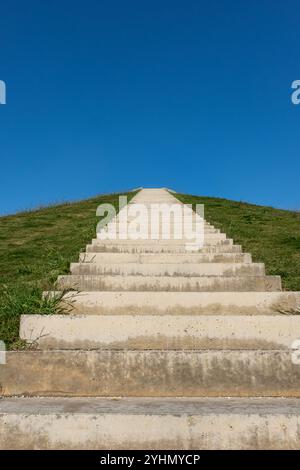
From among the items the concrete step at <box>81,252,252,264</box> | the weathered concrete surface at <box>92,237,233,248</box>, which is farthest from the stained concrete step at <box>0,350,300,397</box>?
the weathered concrete surface at <box>92,237,233,248</box>

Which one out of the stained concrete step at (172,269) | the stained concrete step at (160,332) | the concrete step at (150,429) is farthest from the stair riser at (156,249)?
the concrete step at (150,429)

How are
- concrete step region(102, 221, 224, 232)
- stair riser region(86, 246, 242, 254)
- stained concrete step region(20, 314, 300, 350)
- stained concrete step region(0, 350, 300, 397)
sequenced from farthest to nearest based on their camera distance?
concrete step region(102, 221, 224, 232), stair riser region(86, 246, 242, 254), stained concrete step region(20, 314, 300, 350), stained concrete step region(0, 350, 300, 397)

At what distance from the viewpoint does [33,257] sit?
664 cm

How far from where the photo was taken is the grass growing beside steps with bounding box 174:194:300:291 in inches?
218

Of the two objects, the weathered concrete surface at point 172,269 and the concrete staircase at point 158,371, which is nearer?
the concrete staircase at point 158,371

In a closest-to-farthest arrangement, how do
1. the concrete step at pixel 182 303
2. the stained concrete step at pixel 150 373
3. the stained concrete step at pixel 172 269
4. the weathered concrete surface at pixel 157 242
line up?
the stained concrete step at pixel 150 373, the concrete step at pixel 182 303, the stained concrete step at pixel 172 269, the weathered concrete surface at pixel 157 242

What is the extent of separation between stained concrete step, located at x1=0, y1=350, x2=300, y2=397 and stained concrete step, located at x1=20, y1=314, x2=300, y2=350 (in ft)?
1.40

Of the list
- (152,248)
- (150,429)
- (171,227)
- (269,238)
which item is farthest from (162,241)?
(150,429)

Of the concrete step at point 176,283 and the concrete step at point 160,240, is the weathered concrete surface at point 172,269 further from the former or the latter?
the concrete step at point 160,240

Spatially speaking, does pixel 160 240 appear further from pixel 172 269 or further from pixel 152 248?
pixel 172 269

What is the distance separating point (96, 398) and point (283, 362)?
4.56 feet

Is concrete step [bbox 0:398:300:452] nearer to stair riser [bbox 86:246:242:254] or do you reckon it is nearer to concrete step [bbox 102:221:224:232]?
stair riser [bbox 86:246:242:254]

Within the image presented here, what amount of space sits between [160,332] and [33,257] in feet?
12.0

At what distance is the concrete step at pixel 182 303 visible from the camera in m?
4.10
